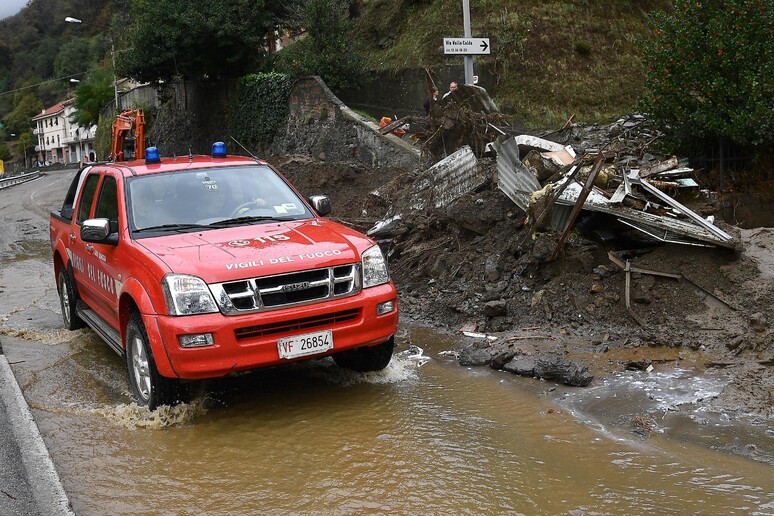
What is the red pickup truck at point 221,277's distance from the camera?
18.0 ft

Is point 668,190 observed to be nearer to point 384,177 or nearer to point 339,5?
point 384,177

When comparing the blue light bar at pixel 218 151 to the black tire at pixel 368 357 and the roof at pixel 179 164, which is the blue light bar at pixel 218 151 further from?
the black tire at pixel 368 357

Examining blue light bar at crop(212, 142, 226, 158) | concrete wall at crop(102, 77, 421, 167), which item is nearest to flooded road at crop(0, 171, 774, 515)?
blue light bar at crop(212, 142, 226, 158)

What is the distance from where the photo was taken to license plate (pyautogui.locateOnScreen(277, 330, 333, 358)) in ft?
18.4

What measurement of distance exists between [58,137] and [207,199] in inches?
5145

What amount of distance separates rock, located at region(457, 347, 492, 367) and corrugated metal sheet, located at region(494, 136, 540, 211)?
238cm

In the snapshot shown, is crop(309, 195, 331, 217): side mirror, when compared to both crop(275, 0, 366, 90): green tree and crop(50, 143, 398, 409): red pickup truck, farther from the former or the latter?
crop(275, 0, 366, 90): green tree

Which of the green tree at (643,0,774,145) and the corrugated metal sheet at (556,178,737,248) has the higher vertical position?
the green tree at (643,0,774,145)

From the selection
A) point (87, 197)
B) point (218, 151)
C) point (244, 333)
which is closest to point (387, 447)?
point (244, 333)

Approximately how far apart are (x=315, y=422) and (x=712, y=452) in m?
2.69

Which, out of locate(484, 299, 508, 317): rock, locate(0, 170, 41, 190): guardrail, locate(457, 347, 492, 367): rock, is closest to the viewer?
locate(457, 347, 492, 367): rock

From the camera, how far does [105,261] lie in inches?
267

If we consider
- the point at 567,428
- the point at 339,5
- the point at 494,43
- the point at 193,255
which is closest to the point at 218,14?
the point at 339,5

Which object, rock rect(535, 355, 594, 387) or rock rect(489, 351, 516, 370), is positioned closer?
rock rect(535, 355, 594, 387)
